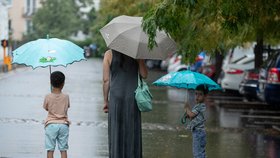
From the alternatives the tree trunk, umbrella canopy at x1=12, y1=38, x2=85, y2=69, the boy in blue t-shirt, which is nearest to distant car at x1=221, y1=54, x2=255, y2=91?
the tree trunk

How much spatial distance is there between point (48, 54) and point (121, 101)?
4.33 feet

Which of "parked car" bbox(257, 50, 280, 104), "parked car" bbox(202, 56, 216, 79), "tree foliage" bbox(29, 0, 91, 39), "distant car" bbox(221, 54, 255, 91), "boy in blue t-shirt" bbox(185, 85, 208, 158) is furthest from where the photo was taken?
"tree foliage" bbox(29, 0, 91, 39)

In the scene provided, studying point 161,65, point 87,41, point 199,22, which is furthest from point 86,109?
point 87,41

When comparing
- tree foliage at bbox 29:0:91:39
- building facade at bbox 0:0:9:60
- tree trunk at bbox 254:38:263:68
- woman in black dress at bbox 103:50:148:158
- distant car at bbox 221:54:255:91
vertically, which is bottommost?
woman in black dress at bbox 103:50:148:158

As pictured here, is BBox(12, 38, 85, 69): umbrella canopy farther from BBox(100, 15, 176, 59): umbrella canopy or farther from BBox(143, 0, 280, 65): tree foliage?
BBox(143, 0, 280, 65): tree foliage

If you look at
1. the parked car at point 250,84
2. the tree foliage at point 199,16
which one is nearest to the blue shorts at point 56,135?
the tree foliage at point 199,16

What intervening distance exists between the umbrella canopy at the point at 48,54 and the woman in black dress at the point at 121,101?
0.85 m

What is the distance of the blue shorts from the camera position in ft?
30.8

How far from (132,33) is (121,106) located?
→ 87cm

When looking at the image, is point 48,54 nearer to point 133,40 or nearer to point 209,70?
point 133,40

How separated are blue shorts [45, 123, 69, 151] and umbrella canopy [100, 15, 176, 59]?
4.02 feet

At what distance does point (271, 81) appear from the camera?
1784 centimetres

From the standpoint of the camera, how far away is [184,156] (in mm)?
12016

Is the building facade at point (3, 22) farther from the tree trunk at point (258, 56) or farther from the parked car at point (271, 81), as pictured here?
the parked car at point (271, 81)
